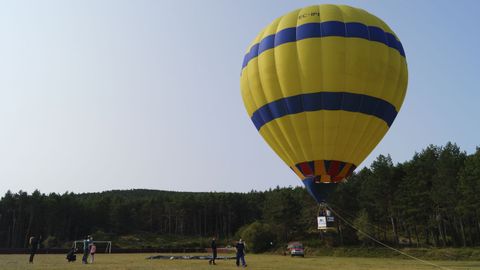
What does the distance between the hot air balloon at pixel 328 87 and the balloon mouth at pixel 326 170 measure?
6cm

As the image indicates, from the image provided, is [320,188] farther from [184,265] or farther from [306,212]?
[306,212]

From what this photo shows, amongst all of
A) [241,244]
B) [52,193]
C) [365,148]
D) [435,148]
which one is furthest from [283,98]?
[52,193]

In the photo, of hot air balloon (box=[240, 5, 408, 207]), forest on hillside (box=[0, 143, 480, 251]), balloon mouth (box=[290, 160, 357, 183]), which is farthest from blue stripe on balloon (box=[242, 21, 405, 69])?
forest on hillside (box=[0, 143, 480, 251])

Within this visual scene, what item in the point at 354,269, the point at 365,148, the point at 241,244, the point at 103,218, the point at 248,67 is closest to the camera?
the point at 354,269

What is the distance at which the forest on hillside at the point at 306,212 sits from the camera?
6159 centimetres

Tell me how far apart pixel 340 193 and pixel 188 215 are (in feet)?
218

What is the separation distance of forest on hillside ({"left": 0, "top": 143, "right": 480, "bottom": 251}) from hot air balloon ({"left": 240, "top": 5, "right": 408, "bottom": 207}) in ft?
115

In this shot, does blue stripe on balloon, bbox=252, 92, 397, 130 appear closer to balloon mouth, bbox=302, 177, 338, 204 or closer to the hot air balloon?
the hot air balloon

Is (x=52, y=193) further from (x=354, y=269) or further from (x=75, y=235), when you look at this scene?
(x=354, y=269)

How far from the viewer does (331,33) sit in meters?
24.1

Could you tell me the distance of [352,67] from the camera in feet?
77.3

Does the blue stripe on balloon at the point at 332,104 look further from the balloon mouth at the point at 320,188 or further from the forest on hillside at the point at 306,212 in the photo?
the forest on hillside at the point at 306,212

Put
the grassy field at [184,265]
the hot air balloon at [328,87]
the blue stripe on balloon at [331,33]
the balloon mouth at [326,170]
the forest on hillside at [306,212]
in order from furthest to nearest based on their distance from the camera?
the forest on hillside at [306,212] → the balloon mouth at [326,170] → the blue stripe on balloon at [331,33] → the hot air balloon at [328,87] → the grassy field at [184,265]

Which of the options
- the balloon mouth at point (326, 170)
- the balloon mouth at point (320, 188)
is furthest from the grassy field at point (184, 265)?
the balloon mouth at point (326, 170)
